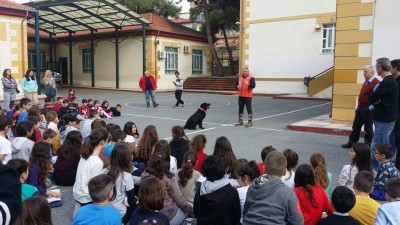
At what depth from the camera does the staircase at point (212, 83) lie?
90.7ft

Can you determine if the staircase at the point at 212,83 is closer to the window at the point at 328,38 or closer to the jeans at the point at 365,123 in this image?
the window at the point at 328,38

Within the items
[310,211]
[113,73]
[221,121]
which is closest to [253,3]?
[113,73]

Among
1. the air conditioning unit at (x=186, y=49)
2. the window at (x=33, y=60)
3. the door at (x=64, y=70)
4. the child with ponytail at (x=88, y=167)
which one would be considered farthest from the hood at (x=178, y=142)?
the door at (x=64, y=70)

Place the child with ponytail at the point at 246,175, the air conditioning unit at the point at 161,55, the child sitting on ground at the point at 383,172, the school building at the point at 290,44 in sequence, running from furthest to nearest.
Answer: the air conditioning unit at the point at 161,55 → the school building at the point at 290,44 → the child sitting on ground at the point at 383,172 → the child with ponytail at the point at 246,175

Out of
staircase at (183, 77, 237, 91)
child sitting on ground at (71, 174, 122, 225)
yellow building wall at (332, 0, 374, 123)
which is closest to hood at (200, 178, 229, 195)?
child sitting on ground at (71, 174, 122, 225)

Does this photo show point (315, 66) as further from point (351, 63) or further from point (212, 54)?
point (351, 63)

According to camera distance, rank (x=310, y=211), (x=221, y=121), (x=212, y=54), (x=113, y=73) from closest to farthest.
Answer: (x=310, y=211)
(x=221, y=121)
(x=113, y=73)
(x=212, y=54)

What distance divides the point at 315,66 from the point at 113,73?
14386mm

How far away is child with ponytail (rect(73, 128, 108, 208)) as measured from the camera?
15.0ft

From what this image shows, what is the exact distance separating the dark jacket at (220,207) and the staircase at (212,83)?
23.5 meters

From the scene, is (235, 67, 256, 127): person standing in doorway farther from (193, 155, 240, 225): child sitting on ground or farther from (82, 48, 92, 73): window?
(82, 48, 92, 73): window

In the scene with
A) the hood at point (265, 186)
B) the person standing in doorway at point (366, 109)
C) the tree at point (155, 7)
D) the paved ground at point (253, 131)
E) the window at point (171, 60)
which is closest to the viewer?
the hood at point (265, 186)

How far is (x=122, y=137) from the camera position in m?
5.80

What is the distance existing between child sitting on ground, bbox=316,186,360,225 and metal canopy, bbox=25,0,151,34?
67.7ft
